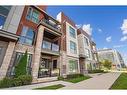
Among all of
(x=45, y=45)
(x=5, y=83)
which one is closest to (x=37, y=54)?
(x=45, y=45)

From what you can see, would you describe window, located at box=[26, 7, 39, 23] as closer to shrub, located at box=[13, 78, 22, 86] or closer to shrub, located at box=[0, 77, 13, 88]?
shrub, located at box=[13, 78, 22, 86]

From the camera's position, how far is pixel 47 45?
1182 centimetres

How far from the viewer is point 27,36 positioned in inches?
418

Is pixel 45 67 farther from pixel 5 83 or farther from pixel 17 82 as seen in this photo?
pixel 5 83

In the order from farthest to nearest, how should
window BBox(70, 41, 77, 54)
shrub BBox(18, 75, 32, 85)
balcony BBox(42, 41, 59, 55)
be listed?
window BBox(70, 41, 77, 54) < balcony BBox(42, 41, 59, 55) < shrub BBox(18, 75, 32, 85)

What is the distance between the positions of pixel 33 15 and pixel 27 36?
323cm

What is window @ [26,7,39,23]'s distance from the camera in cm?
1154

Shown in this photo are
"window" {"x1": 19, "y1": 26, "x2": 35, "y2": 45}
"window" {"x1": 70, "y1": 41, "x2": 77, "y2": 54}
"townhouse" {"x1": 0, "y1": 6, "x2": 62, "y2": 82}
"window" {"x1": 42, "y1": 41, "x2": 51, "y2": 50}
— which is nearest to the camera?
"townhouse" {"x1": 0, "y1": 6, "x2": 62, "y2": 82}

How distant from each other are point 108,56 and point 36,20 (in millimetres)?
69213

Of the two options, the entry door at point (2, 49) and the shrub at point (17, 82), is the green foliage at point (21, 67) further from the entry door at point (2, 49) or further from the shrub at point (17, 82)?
the entry door at point (2, 49)

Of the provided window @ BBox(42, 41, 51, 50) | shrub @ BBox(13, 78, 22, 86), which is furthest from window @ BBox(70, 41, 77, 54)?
shrub @ BBox(13, 78, 22, 86)

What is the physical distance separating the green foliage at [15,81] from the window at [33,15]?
702cm
